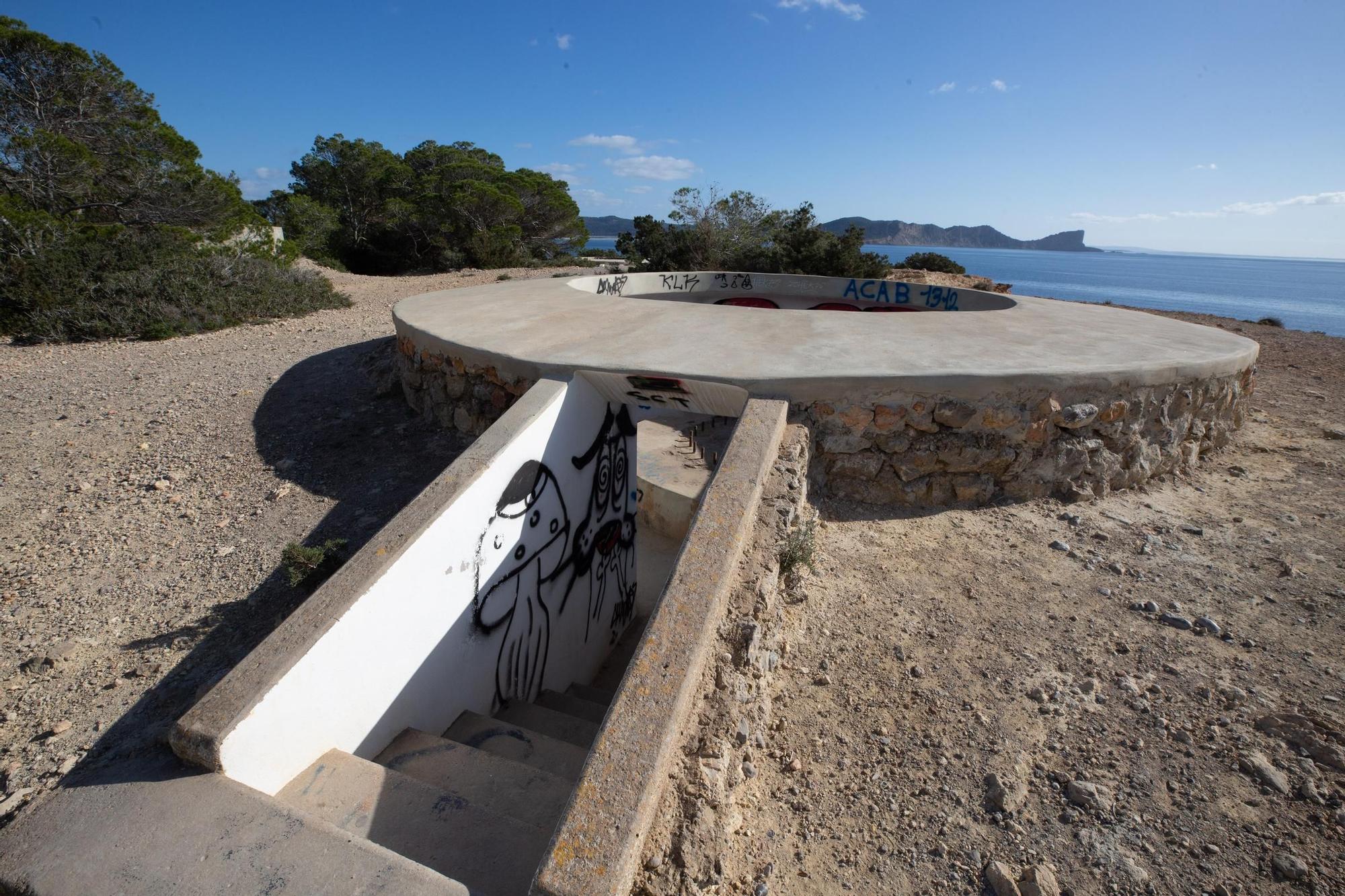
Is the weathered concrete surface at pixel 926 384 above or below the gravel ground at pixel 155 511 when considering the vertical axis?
above

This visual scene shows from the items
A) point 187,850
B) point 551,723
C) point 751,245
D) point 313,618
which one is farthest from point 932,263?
point 187,850

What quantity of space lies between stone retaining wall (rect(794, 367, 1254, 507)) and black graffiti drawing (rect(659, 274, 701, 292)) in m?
7.48

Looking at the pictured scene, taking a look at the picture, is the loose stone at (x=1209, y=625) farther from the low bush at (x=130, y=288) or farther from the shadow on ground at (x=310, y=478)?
the low bush at (x=130, y=288)

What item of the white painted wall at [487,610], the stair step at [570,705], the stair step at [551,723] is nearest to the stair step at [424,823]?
the white painted wall at [487,610]

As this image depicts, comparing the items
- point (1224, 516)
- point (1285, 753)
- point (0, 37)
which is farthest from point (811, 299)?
point (0, 37)

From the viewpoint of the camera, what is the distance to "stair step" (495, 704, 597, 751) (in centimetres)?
342

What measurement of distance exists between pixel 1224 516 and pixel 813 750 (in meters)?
3.80

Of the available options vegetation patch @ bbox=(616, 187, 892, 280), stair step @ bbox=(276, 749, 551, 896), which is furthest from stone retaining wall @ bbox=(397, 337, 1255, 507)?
vegetation patch @ bbox=(616, 187, 892, 280)

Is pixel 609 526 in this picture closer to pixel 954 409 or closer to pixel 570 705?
pixel 570 705

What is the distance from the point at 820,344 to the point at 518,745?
3.47 metres

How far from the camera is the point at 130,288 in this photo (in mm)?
9016

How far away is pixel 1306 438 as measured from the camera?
5.91m

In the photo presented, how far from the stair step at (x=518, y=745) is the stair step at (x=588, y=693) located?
4.19 ft

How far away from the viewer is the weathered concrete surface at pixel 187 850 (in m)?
1.57
